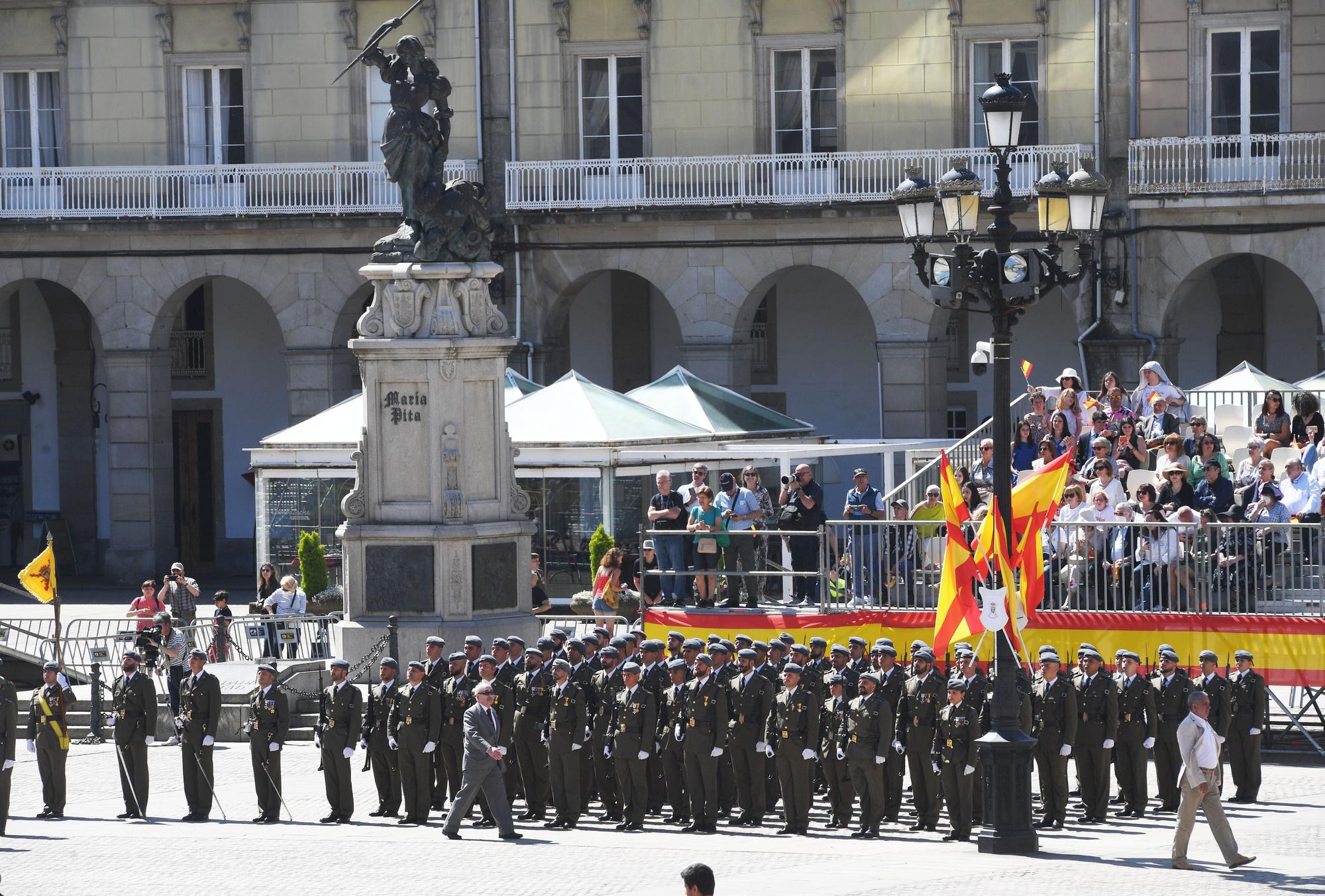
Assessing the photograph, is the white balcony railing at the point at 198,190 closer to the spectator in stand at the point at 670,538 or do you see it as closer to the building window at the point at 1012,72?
the building window at the point at 1012,72

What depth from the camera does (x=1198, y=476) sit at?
23.7m

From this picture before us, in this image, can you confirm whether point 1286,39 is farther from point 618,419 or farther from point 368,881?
point 368,881

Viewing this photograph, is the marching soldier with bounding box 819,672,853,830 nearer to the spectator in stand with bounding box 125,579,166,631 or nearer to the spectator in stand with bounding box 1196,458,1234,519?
the spectator in stand with bounding box 1196,458,1234,519

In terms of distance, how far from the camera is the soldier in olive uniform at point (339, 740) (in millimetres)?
20547

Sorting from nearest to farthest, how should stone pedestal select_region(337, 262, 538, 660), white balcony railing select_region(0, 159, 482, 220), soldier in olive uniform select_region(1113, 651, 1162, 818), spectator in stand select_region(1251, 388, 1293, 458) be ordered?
soldier in olive uniform select_region(1113, 651, 1162, 818), stone pedestal select_region(337, 262, 538, 660), spectator in stand select_region(1251, 388, 1293, 458), white balcony railing select_region(0, 159, 482, 220)

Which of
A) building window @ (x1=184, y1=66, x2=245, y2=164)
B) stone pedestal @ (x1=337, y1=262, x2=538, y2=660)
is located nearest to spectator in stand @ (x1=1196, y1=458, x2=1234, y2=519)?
stone pedestal @ (x1=337, y1=262, x2=538, y2=660)

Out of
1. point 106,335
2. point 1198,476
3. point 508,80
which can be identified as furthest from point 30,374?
point 1198,476

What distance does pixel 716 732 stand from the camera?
19875 millimetres

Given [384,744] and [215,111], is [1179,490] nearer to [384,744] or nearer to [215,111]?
[384,744]

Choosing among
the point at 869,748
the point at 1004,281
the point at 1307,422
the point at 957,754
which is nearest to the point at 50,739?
the point at 869,748

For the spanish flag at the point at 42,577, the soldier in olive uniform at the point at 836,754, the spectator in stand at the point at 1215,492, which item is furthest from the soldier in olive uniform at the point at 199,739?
the spectator in stand at the point at 1215,492

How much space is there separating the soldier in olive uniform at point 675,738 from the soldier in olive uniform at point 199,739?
160 inches

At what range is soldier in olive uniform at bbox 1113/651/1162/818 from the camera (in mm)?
19812

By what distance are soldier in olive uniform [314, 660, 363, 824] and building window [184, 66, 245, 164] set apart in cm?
1978
